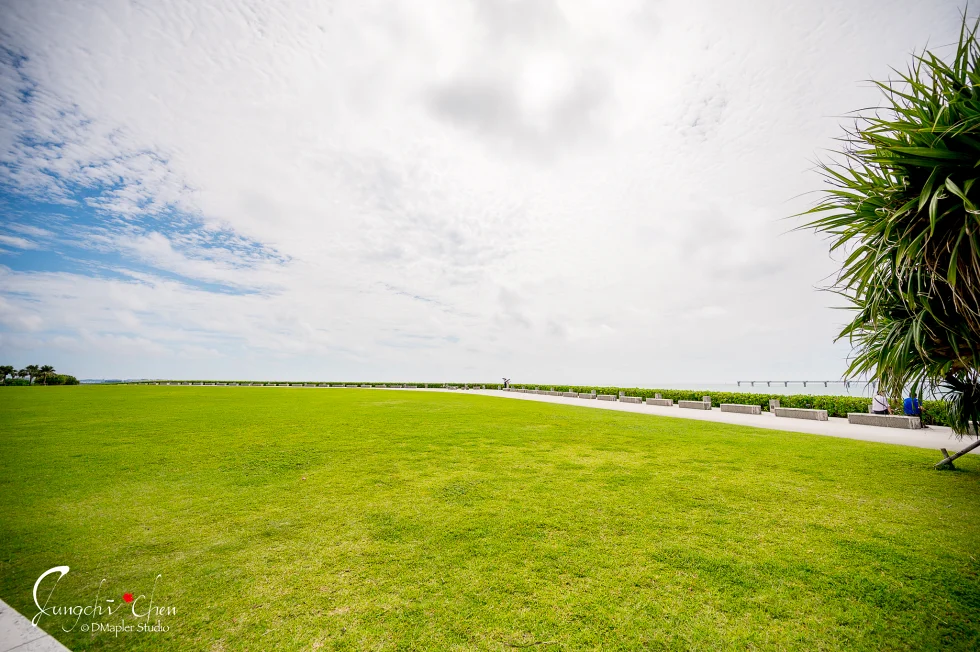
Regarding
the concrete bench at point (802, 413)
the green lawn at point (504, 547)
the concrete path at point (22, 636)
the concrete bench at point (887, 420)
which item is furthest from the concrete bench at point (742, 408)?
the concrete path at point (22, 636)

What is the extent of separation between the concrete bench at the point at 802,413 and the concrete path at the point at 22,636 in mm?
22525

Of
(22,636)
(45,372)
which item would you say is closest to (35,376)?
(45,372)

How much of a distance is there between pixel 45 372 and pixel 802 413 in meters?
99.0

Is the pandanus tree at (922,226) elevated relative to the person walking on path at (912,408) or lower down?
elevated

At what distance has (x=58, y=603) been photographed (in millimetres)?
3771

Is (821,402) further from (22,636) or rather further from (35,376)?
(35,376)

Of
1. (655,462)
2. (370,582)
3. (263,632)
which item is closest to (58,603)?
(263,632)

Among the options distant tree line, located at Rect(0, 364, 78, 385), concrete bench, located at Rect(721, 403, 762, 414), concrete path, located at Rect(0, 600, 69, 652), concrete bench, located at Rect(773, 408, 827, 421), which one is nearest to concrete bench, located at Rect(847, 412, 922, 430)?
concrete bench, located at Rect(773, 408, 827, 421)

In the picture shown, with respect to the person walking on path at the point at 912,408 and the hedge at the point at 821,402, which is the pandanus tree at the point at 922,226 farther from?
the person walking on path at the point at 912,408

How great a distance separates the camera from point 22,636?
3252 millimetres

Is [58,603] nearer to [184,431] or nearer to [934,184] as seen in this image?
[934,184]

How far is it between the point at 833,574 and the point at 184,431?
16.3 metres

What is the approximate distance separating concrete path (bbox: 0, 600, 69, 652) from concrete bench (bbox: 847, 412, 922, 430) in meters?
22.0

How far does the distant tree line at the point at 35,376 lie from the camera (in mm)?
60750
